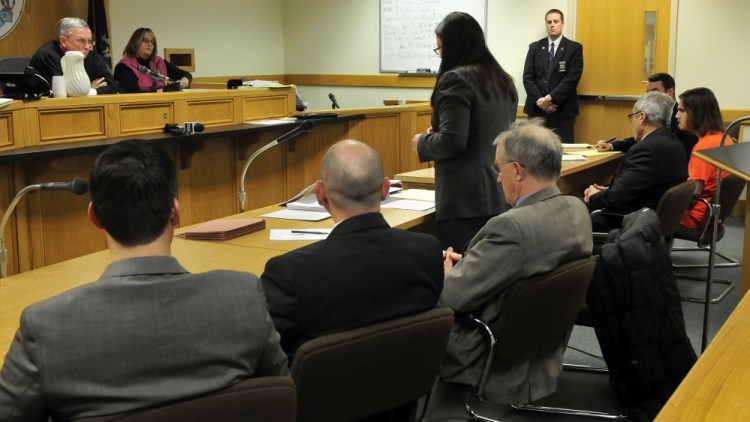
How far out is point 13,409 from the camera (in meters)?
1.41

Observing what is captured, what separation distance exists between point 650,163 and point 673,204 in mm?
396

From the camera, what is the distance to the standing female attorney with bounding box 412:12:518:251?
3496 mm

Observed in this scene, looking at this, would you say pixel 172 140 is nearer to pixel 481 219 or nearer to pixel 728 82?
pixel 481 219

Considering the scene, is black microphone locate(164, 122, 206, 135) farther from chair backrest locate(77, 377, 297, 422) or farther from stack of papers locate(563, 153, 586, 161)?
chair backrest locate(77, 377, 297, 422)

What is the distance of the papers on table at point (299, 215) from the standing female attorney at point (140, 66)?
3.30 meters

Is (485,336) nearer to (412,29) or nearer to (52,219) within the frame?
(52,219)

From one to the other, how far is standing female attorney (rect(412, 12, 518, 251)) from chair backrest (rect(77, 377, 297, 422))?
6.92 ft

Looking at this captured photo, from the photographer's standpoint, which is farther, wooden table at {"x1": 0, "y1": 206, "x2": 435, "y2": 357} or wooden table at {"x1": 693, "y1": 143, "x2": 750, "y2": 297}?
wooden table at {"x1": 693, "y1": 143, "x2": 750, "y2": 297}

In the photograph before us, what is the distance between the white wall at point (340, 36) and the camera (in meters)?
7.66

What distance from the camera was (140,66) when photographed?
6777mm

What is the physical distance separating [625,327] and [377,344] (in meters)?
1.50

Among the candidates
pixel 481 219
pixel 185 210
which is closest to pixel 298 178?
pixel 185 210

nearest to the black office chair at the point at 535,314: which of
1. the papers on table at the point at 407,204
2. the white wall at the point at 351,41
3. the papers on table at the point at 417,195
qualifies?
the papers on table at the point at 407,204

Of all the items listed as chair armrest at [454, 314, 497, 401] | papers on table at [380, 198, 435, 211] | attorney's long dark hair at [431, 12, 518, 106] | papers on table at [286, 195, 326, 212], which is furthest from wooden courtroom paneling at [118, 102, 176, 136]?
chair armrest at [454, 314, 497, 401]
